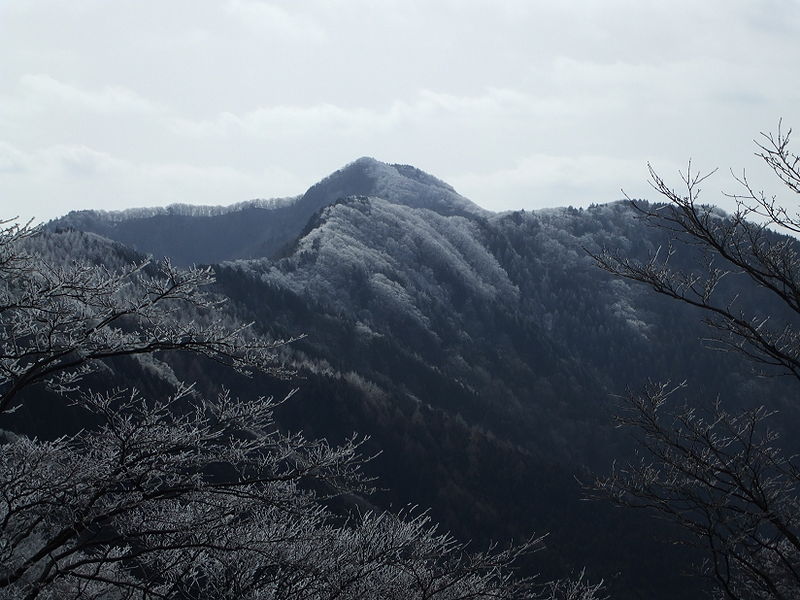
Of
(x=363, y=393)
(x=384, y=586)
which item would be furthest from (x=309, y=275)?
(x=384, y=586)

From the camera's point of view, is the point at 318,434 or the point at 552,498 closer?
the point at 318,434

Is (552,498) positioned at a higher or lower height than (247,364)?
lower

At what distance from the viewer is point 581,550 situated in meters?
119

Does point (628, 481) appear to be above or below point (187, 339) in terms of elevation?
below

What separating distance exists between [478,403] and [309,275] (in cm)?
5132

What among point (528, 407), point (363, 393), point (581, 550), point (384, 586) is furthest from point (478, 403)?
point (384, 586)

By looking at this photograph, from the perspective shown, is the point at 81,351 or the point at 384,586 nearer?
the point at 81,351

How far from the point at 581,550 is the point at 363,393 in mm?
42581

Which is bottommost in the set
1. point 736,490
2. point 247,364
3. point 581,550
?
point 581,550

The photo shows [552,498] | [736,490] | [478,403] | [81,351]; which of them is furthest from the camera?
[478,403]

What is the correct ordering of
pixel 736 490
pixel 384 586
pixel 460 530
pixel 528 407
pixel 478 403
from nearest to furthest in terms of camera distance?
1. pixel 736 490
2. pixel 384 586
3. pixel 460 530
4. pixel 478 403
5. pixel 528 407

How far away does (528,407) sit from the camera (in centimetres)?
19462

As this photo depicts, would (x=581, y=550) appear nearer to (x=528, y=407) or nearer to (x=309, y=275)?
(x=528, y=407)

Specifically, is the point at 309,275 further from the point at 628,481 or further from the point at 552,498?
the point at 628,481
